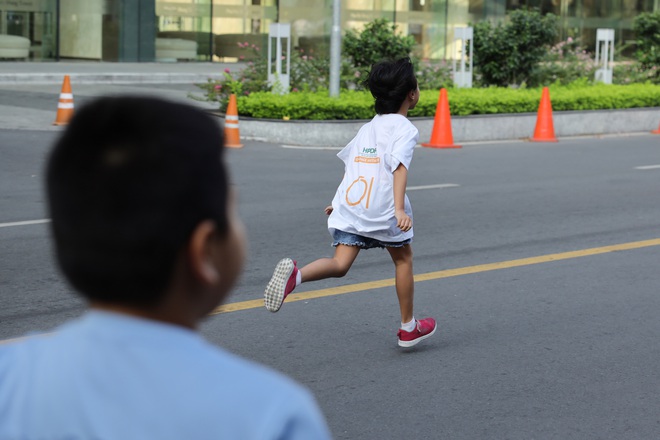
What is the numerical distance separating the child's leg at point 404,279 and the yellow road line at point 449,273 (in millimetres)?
1008

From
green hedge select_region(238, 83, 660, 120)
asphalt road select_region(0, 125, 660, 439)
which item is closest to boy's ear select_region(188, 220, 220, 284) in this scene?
asphalt road select_region(0, 125, 660, 439)

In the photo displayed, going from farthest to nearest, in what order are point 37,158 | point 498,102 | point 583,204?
point 498,102, point 37,158, point 583,204

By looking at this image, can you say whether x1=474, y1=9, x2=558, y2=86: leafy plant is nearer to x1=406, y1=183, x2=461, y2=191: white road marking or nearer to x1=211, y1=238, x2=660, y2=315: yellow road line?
x1=406, y1=183, x2=461, y2=191: white road marking

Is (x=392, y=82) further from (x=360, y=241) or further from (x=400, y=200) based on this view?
(x=360, y=241)

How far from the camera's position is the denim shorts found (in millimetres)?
5551

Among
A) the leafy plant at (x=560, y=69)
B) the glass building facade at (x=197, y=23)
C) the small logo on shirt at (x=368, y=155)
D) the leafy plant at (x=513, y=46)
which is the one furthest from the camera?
the glass building facade at (x=197, y=23)

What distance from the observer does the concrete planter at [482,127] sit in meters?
15.0

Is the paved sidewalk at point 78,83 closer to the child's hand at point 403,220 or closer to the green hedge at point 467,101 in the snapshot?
the green hedge at point 467,101

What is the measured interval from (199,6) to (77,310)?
23.6 meters

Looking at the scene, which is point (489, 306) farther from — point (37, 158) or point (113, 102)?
point (37, 158)

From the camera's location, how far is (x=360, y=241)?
5602 millimetres

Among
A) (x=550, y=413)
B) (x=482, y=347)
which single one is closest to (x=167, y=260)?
(x=550, y=413)

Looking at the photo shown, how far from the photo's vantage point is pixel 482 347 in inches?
224

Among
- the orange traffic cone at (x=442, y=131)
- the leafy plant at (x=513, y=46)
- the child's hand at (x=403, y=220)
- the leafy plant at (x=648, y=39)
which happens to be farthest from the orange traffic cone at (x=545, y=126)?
the child's hand at (x=403, y=220)
